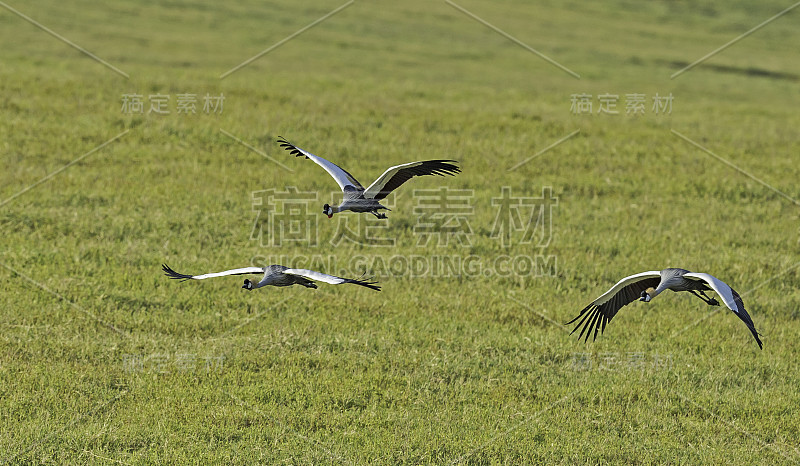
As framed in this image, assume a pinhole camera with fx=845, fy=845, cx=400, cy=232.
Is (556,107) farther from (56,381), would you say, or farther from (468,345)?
(56,381)

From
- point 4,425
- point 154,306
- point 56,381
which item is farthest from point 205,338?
point 4,425

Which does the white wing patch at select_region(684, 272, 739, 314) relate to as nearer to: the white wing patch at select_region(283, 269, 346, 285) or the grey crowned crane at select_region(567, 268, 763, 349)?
the grey crowned crane at select_region(567, 268, 763, 349)

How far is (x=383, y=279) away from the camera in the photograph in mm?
16328

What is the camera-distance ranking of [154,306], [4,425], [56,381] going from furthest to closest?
[154,306], [56,381], [4,425]

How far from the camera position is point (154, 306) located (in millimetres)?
14273

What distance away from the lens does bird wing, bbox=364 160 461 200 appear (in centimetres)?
753

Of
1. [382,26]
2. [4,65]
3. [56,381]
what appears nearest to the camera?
[56,381]

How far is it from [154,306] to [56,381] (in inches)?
117

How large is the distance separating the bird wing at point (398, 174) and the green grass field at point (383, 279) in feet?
12.3

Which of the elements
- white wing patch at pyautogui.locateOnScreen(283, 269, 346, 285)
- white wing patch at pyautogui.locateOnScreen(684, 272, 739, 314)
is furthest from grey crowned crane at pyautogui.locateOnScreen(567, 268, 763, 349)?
white wing patch at pyautogui.locateOnScreen(283, 269, 346, 285)

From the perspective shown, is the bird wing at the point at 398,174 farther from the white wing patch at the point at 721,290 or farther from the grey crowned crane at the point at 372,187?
the white wing patch at the point at 721,290

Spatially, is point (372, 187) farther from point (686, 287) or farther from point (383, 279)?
point (383, 279)

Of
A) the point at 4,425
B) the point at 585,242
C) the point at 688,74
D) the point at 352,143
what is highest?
the point at 688,74

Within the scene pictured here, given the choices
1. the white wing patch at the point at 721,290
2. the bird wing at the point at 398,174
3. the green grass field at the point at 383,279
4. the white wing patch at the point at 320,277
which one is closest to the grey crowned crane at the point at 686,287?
the white wing patch at the point at 721,290
